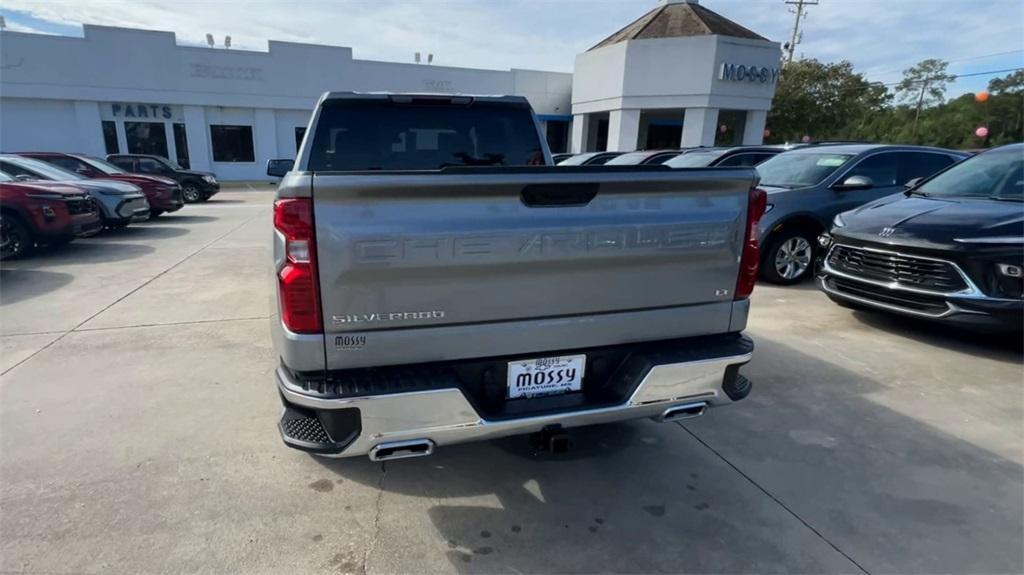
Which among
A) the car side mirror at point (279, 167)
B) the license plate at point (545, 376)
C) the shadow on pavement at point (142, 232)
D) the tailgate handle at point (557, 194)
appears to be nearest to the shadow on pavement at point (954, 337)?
the license plate at point (545, 376)

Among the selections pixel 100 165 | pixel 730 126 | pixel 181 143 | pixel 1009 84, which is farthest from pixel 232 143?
pixel 1009 84

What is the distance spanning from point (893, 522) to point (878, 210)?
3.97 metres

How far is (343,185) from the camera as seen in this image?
1914 mm

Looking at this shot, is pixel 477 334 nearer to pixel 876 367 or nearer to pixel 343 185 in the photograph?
pixel 343 185

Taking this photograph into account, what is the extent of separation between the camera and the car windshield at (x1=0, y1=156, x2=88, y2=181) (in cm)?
937

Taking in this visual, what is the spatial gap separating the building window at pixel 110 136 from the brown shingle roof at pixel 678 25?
24.1m

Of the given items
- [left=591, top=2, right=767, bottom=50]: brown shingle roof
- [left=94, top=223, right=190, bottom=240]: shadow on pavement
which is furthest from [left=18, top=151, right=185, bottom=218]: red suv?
[left=591, top=2, right=767, bottom=50]: brown shingle roof

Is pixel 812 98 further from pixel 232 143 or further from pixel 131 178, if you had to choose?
pixel 131 178

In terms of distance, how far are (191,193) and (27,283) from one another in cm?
1175

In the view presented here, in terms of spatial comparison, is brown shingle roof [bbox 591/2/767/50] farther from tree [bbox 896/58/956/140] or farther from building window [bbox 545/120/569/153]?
tree [bbox 896/58/956/140]

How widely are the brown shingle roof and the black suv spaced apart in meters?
19.7

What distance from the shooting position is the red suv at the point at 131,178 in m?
12.3

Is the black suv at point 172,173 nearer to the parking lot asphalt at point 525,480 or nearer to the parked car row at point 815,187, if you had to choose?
the parking lot asphalt at point 525,480

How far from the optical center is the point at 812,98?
114ft
